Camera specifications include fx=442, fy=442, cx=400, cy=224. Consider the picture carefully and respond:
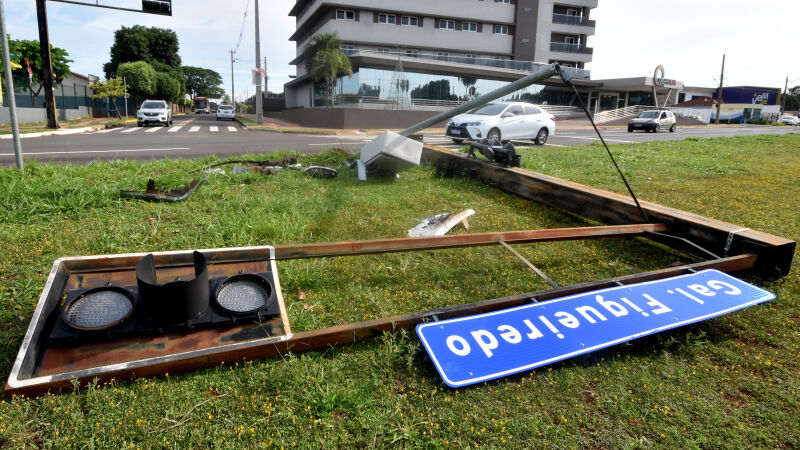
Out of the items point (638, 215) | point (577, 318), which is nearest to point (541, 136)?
point (638, 215)

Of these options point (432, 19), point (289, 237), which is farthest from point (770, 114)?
point (289, 237)

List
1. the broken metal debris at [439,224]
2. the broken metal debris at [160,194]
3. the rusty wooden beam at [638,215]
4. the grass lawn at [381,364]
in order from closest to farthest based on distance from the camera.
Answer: the grass lawn at [381,364] → the rusty wooden beam at [638,215] → the broken metal debris at [439,224] → the broken metal debris at [160,194]

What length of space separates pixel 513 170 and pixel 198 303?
5.17m

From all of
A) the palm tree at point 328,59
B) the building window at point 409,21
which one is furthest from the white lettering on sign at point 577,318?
the building window at point 409,21

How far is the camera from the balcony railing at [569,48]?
5297 centimetres

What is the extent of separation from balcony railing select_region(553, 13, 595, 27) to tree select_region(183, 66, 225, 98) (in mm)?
100653

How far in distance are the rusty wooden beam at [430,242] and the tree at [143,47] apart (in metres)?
69.5

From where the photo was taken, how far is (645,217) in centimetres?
441

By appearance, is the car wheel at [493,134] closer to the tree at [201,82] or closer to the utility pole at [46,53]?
the utility pole at [46,53]

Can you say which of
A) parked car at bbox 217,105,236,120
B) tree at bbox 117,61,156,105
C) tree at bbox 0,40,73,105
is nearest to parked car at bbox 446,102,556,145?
tree at bbox 0,40,73,105

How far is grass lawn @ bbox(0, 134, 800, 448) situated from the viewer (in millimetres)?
1934

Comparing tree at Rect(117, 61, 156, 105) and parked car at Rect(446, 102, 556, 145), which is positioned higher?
tree at Rect(117, 61, 156, 105)

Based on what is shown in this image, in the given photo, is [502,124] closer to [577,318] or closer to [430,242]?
[430,242]

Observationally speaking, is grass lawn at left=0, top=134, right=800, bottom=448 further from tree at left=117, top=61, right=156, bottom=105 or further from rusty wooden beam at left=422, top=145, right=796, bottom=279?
tree at left=117, top=61, right=156, bottom=105
